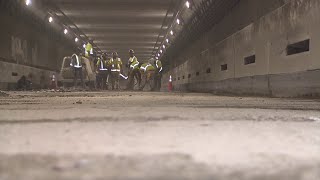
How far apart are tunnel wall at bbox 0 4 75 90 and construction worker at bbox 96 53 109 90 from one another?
3.48 m

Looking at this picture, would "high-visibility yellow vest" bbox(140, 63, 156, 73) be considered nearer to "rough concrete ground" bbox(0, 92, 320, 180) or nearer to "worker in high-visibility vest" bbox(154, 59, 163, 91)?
"worker in high-visibility vest" bbox(154, 59, 163, 91)

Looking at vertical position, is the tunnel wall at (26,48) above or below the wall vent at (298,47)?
above

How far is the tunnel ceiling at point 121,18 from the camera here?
18.5 m

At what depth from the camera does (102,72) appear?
19.6 m

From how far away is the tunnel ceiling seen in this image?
18547 millimetres

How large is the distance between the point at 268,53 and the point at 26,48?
14.0 meters

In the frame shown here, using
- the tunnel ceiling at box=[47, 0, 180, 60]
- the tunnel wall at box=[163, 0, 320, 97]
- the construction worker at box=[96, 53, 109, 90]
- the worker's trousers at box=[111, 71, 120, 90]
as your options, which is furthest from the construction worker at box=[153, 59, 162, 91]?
the tunnel wall at box=[163, 0, 320, 97]

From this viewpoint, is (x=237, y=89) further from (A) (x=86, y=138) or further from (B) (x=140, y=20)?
(B) (x=140, y=20)

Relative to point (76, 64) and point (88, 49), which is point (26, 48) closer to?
point (88, 49)

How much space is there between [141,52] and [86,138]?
3570 cm

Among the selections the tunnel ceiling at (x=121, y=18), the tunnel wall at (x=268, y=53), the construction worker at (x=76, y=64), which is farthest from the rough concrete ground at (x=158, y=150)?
the tunnel ceiling at (x=121, y=18)

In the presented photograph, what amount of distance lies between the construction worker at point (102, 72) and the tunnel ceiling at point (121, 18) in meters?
2.56

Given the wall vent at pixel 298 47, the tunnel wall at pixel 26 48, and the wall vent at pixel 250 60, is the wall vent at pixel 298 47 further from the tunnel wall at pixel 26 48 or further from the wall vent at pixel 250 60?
the tunnel wall at pixel 26 48

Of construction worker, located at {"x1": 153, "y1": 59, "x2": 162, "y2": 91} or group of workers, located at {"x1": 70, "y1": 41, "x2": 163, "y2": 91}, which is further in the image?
construction worker, located at {"x1": 153, "y1": 59, "x2": 162, "y2": 91}
